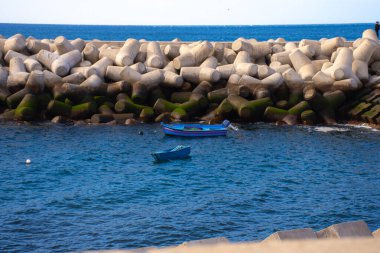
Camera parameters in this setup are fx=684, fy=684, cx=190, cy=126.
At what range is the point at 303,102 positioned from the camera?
26.2m

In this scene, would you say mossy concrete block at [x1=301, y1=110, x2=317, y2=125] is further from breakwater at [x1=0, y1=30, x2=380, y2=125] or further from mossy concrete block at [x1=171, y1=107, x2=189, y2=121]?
mossy concrete block at [x1=171, y1=107, x2=189, y2=121]

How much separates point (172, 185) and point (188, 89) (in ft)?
31.6

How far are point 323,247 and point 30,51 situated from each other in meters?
29.7

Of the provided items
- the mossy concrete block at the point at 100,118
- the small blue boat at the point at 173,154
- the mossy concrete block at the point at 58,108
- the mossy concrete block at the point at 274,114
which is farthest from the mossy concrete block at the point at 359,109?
the mossy concrete block at the point at 58,108

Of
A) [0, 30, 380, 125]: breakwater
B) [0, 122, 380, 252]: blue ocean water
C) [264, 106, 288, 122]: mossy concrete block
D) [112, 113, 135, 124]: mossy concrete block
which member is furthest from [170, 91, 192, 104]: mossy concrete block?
[264, 106, 288, 122]: mossy concrete block

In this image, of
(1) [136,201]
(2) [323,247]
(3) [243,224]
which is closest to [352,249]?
(2) [323,247]

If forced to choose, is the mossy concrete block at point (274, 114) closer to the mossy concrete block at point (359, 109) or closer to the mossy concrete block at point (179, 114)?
the mossy concrete block at point (359, 109)

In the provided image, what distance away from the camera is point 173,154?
21.6 meters

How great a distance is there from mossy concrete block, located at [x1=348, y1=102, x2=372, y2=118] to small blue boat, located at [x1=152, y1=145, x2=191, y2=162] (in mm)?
7796

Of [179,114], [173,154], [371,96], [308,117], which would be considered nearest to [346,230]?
[173,154]

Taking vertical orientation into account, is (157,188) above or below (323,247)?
below

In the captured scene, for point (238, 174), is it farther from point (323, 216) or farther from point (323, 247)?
point (323, 247)

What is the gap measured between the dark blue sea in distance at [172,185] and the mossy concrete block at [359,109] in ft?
2.73

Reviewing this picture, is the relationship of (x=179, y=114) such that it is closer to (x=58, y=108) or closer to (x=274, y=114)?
(x=274, y=114)
